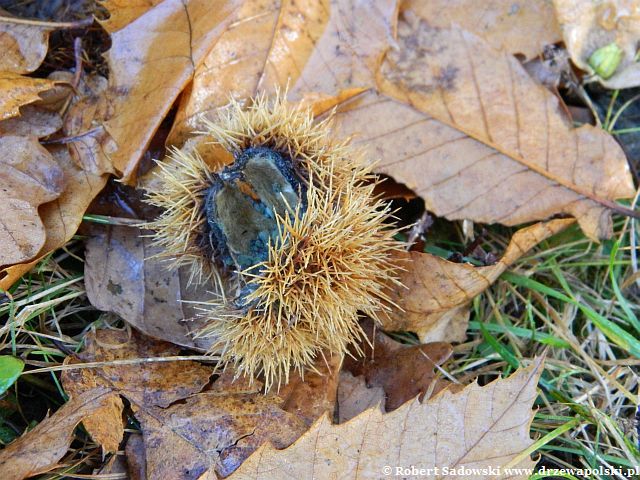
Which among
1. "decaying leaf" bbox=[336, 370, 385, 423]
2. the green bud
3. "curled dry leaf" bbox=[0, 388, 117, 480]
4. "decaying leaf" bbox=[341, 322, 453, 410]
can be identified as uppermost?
the green bud

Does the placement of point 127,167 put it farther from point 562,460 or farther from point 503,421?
point 562,460

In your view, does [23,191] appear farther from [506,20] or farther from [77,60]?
[506,20]

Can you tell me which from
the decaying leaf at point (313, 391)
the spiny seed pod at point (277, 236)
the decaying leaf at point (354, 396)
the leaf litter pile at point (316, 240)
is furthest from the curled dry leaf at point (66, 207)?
the decaying leaf at point (354, 396)

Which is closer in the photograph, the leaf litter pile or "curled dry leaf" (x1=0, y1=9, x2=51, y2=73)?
the leaf litter pile

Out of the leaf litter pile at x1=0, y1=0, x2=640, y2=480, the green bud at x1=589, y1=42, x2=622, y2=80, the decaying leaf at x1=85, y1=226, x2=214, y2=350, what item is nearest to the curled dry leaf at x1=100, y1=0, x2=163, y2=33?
the leaf litter pile at x1=0, y1=0, x2=640, y2=480

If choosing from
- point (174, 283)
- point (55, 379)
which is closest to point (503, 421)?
point (174, 283)

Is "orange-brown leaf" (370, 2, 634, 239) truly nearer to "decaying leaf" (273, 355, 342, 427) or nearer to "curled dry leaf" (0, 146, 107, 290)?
"decaying leaf" (273, 355, 342, 427)

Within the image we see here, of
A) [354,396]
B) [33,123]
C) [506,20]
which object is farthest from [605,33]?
[33,123]
